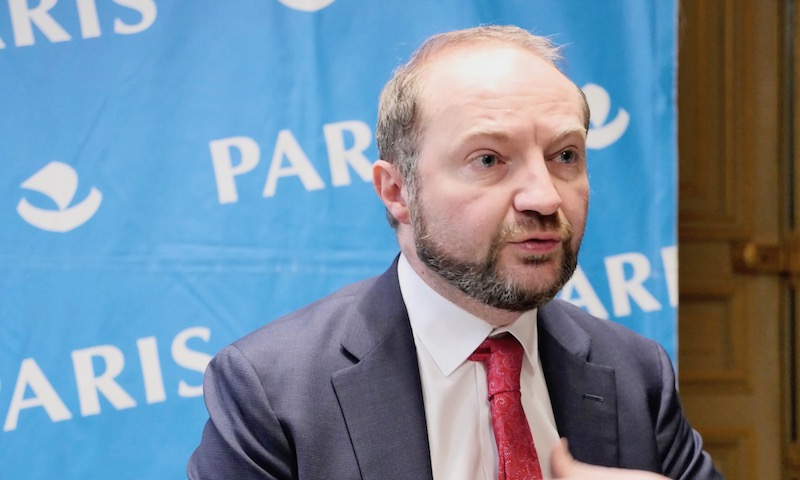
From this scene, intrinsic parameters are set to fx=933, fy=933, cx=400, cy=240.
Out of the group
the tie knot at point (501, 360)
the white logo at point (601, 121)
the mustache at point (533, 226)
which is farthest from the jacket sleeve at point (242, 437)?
the white logo at point (601, 121)

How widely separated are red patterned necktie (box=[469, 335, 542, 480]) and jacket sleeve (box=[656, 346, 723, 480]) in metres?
0.32

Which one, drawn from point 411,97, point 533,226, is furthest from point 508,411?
point 411,97

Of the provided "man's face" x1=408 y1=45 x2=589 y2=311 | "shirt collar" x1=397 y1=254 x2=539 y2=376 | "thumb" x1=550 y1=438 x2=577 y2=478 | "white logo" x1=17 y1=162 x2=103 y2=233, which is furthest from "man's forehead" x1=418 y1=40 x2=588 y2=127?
"white logo" x1=17 y1=162 x2=103 y2=233

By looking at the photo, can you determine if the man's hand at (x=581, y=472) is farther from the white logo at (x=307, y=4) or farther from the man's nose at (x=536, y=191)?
the white logo at (x=307, y=4)

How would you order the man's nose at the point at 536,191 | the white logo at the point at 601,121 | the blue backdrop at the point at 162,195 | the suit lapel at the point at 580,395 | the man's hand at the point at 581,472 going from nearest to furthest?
the man's hand at the point at 581,472
the man's nose at the point at 536,191
the suit lapel at the point at 580,395
the blue backdrop at the point at 162,195
the white logo at the point at 601,121

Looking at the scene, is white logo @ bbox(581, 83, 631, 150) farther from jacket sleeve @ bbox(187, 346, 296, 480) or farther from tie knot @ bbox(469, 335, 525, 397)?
jacket sleeve @ bbox(187, 346, 296, 480)

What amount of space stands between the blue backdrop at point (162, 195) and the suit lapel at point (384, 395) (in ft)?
2.30

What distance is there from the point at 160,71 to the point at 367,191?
1.92ft

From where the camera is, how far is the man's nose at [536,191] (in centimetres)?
143

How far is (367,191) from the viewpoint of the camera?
7.80 ft

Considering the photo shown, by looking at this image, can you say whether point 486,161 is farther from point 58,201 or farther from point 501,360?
point 58,201

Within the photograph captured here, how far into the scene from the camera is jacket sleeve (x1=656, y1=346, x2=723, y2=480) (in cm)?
174

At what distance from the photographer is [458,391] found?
5.36 ft

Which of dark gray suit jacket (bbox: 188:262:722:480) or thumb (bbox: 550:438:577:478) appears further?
dark gray suit jacket (bbox: 188:262:722:480)
